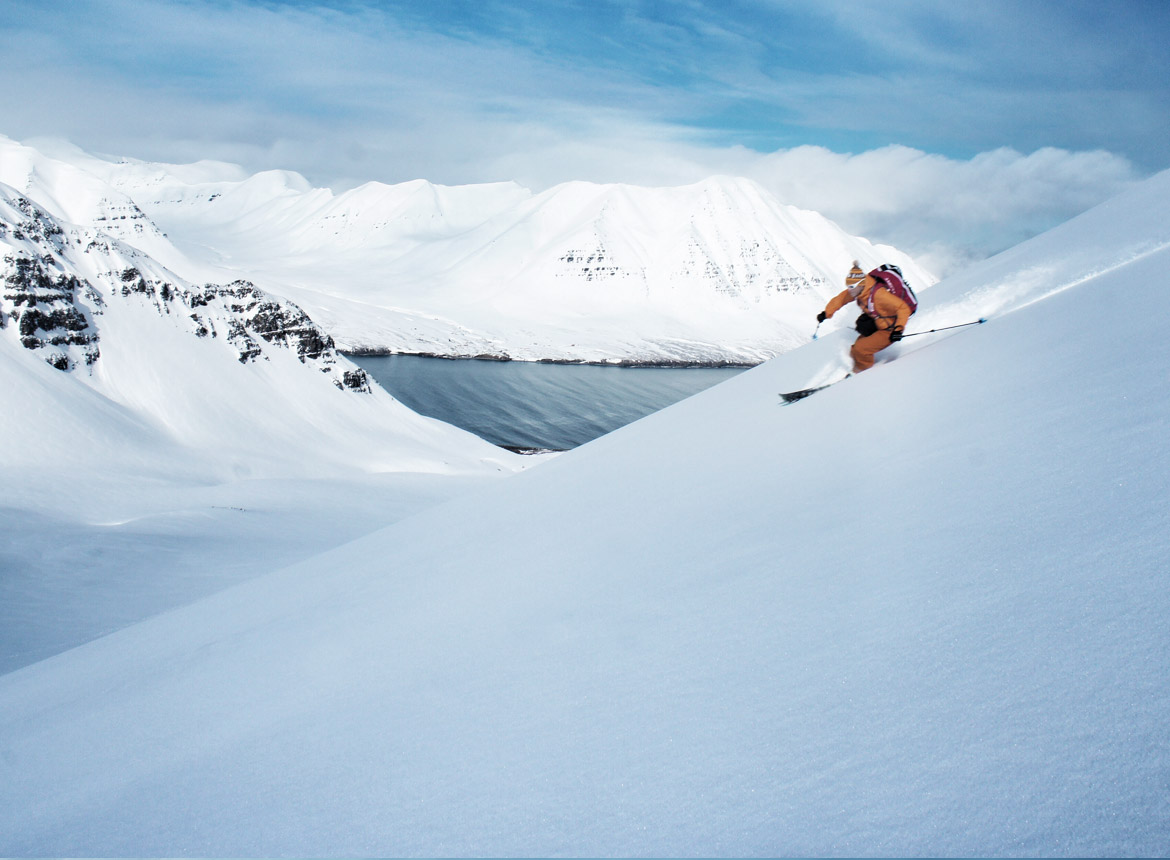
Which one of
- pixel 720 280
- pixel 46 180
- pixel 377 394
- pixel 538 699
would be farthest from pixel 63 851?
pixel 720 280

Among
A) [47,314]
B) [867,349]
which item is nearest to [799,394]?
[867,349]

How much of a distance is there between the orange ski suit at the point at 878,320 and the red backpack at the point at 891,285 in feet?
0.09

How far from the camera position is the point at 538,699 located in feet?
6.48

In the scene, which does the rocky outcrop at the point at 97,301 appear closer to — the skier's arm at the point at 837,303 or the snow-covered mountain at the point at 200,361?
the snow-covered mountain at the point at 200,361

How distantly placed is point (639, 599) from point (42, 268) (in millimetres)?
36268

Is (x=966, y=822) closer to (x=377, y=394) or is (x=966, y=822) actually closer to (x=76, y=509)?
(x=76, y=509)

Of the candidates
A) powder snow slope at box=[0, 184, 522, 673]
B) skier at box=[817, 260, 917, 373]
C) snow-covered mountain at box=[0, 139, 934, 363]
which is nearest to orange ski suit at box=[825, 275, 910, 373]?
skier at box=[817, 260, 917, 373]

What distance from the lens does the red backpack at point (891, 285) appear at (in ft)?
19.7

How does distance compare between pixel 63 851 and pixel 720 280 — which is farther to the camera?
pixel 720 280

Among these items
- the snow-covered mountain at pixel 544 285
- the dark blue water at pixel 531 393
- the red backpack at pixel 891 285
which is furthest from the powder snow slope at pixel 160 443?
the snow-covered mountain at pixel 544 285

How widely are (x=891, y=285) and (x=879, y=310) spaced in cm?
22

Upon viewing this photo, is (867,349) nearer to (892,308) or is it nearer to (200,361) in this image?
(892,308)

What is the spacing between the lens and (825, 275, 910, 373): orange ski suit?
19.7 ft

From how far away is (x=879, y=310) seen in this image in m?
6.08
